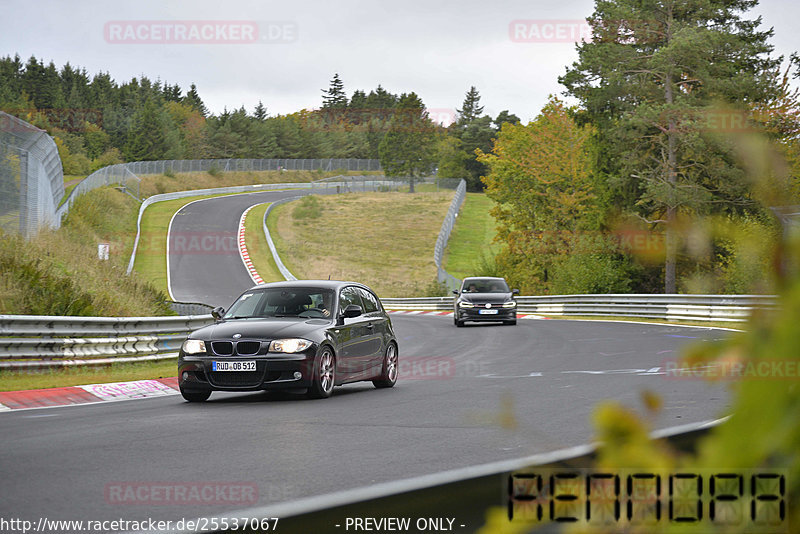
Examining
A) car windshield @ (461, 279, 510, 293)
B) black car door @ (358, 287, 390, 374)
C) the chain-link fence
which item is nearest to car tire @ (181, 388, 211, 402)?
black car door @ (358, 287, 390, 374)

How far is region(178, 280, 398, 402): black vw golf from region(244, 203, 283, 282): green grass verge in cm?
4651

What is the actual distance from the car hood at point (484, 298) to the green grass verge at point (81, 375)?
1636cm

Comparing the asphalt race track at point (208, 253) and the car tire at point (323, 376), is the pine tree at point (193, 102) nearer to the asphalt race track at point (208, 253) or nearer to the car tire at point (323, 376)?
the asphalt race track at point (208, 253)

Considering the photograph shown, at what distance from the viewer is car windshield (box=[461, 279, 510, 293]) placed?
34188mm

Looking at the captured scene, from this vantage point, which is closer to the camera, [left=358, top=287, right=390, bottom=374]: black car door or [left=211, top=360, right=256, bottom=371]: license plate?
[left=211, top=360, right=256, bottom=371]: license plate

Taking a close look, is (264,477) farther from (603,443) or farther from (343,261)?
(343,261)

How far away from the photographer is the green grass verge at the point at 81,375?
14250 mm

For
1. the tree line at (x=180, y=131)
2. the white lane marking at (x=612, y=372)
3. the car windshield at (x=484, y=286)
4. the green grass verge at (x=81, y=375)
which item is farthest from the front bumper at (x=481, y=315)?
the tree line at (x=180, y=131)

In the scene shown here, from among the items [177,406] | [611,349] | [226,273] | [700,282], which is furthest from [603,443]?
[226,273]

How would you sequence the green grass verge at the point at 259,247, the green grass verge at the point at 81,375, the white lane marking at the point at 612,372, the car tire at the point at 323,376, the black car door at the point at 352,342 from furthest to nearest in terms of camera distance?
the green grass verge at the point at 259,247 → the white lane marking at the point at 612,372 → the green grass verge at the point at 81,375 → the black car door at the point at 352,342 → the car tire at the point at 323,376

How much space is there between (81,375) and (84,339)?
74 cm

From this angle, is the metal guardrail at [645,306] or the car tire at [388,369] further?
the metal guardrail at [645,306]

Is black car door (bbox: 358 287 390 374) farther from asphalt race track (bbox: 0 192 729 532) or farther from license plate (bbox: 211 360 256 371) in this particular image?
license plate (bbox: 211 360 256 371)

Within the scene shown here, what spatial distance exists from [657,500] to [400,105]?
148661 mm
